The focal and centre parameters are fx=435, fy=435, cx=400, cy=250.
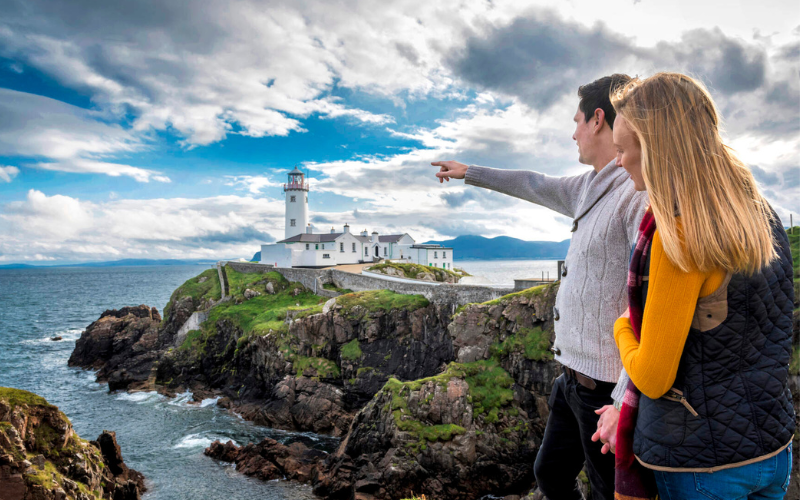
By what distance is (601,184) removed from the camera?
2.96 meters

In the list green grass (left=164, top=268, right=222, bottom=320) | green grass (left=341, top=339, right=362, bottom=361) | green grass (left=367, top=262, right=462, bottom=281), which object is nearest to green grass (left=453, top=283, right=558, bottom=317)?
green grass (left=341, top=339, right=362, bottom=361)

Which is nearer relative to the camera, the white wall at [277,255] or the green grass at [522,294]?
the green grass at [522,294]

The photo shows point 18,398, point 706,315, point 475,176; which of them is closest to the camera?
point 706,315

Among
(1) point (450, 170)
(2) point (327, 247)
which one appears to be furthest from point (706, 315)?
(2) point (327, 247)

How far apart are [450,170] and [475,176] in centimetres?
24

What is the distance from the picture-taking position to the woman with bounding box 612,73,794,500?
5.98 feet

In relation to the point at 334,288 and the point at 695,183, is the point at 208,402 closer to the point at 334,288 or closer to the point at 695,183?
Answer: the point at 334,288

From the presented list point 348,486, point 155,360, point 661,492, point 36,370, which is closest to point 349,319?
point 348,486

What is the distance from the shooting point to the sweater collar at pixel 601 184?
2870 mm

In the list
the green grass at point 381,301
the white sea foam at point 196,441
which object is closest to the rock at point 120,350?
the white sea foam at point 196,441

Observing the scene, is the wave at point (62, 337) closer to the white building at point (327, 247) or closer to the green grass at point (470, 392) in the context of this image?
the white building at point (327, 247)

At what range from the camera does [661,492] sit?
6.95ft

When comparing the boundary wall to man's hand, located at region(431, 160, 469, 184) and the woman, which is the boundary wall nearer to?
man's hand, located at region(431, 160, 469, 184)

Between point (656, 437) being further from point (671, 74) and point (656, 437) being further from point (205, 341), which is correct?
point (205, 341)
